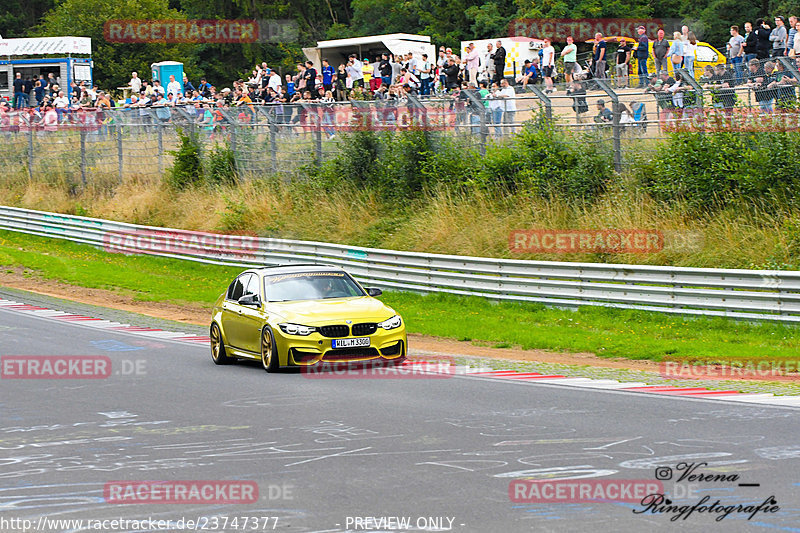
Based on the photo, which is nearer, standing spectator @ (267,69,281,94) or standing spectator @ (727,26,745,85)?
standing spectator @ (727,26,745,85)

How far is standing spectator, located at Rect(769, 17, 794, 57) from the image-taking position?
957 inches

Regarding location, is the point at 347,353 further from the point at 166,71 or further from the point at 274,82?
the point at 166,71

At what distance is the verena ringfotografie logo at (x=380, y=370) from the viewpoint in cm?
1434

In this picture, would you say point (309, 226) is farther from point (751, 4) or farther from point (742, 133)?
point (751, 4)

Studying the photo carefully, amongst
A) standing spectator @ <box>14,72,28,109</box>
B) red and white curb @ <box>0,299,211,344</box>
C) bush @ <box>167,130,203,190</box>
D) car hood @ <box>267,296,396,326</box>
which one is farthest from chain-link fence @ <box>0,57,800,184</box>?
car hood @ <box>267,296,396,326</box>

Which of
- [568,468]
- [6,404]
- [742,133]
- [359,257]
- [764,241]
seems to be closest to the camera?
[568,468]

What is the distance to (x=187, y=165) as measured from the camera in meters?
35.3

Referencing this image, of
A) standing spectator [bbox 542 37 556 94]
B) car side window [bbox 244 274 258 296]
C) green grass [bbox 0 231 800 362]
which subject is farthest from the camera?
standing spectator [bbox 542 37 556 94]

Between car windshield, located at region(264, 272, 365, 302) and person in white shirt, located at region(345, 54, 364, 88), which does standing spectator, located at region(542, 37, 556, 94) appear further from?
car windshield, located at region(264, 272, 365, 302)

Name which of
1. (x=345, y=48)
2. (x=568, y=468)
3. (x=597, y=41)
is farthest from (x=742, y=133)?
(x=345, y=48)

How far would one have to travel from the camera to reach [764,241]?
64.8 ft

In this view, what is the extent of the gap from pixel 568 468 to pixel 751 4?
5660 centimetres
